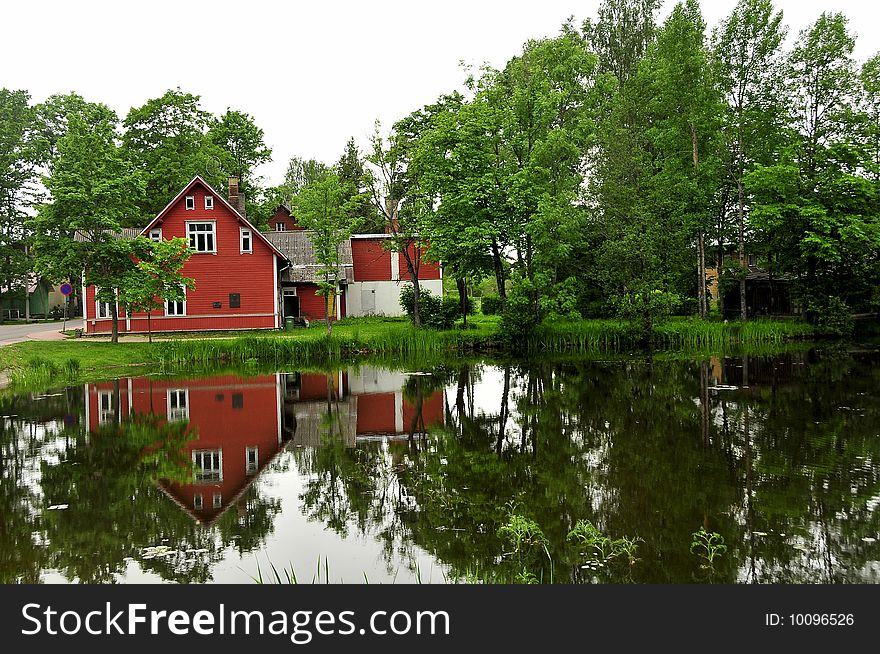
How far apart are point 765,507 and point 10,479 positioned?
1055cm

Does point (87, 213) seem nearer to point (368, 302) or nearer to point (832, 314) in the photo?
point (368, 302)

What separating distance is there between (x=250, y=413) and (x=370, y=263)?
33208 millimetres

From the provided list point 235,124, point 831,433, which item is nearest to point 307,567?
point 831,433

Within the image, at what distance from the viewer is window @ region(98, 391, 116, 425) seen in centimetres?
1575

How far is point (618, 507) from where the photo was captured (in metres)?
8.44

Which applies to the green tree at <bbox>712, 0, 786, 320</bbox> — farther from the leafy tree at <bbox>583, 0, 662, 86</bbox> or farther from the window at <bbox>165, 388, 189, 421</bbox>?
the window at <bbox>165, 388, 189, 421</bbox>

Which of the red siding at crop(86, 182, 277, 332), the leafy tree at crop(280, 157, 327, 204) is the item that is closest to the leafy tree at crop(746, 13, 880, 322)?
the red siding at crop(86, 182, 277, 332)

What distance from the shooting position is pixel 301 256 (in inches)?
1839

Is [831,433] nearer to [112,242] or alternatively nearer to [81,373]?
[81,373]

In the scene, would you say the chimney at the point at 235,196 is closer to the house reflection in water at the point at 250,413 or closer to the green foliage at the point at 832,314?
the house reflection in water at the point at 250,413

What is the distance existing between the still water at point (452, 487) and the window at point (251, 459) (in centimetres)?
7

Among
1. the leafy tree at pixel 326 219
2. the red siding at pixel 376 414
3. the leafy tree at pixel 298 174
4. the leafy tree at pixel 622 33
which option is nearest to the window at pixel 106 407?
the red siding at pixel 376 414

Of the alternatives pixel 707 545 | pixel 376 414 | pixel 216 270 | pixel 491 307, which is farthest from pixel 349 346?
pixel 707 545

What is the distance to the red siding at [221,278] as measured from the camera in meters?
36.6
